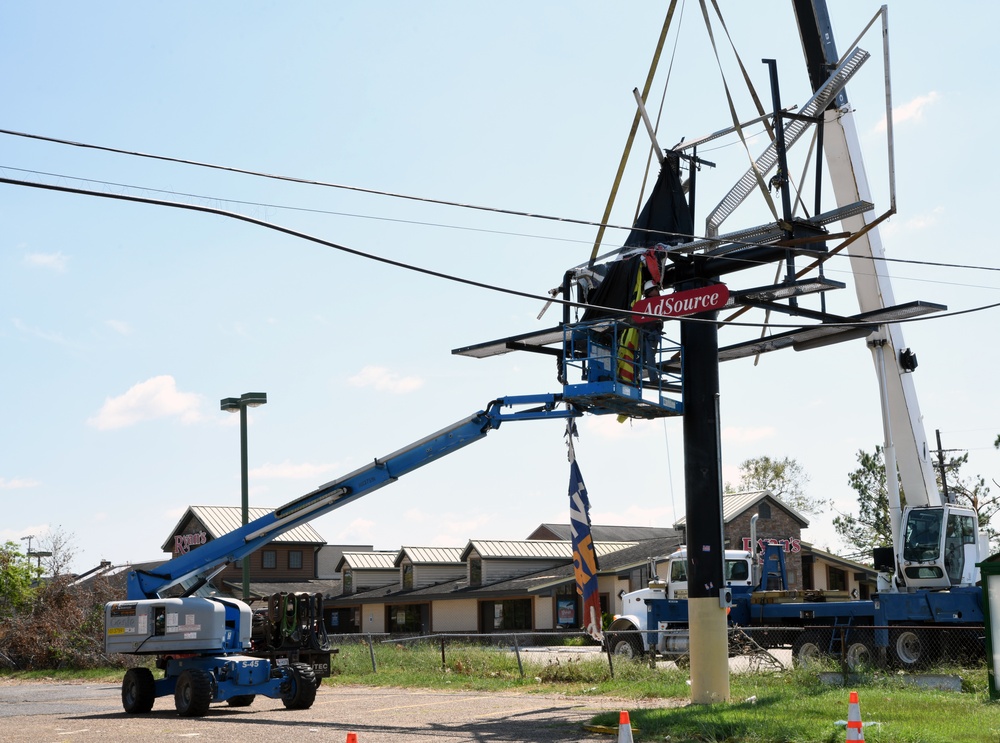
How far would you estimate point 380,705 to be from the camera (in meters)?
20.5

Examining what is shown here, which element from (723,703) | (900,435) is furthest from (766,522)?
(723,703)

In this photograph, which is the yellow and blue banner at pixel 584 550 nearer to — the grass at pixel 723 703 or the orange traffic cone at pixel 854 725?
the grass at pixel 723 703

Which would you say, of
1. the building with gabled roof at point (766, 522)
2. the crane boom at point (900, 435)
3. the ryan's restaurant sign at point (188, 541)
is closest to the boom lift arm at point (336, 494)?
the crane boom at point (900, 435)

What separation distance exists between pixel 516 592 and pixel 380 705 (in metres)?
29.0

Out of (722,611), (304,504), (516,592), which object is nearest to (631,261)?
(722,611)

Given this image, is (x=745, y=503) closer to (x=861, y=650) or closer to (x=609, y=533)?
(x=609, y=533)

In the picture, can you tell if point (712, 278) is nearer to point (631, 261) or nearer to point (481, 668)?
point (631, 261)

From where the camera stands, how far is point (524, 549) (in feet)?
184

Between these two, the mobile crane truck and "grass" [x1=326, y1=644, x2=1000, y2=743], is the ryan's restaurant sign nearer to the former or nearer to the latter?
"grass" [x1=326, y1=644, x2=1000, y2=743]

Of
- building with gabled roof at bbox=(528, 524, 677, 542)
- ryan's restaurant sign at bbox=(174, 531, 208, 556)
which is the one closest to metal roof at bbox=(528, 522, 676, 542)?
building with gabled roof at bbox=(528, 524, 677, 542)

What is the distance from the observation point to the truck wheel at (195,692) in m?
19.6

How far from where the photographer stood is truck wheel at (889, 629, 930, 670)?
23.0 meters

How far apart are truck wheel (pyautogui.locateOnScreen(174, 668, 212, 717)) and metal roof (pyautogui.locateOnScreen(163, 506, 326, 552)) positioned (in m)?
39.3

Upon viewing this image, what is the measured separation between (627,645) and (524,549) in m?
27.5
